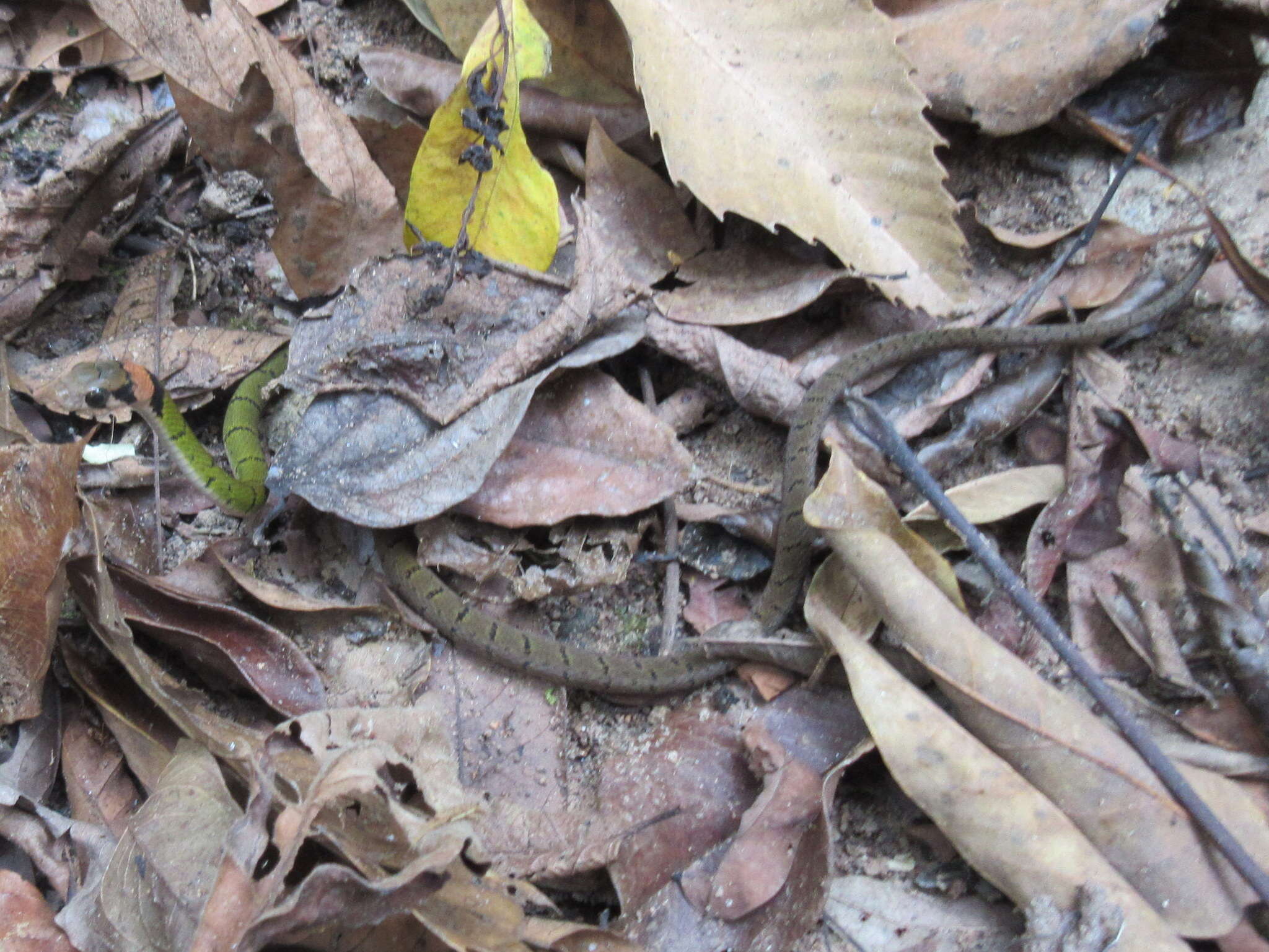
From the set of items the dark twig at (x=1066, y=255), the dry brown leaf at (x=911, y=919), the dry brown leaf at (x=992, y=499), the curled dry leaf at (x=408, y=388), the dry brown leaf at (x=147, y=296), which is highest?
the dry brown leaf at (x=147, y=296)

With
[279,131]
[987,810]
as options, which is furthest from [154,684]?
[987,810]

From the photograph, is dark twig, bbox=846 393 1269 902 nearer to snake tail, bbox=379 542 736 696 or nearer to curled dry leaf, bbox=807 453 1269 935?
curled dry leaf, bbox=807 453 1269 935

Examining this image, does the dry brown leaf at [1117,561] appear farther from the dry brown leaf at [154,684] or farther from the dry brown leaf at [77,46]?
the dry brown leaf at [77,46]

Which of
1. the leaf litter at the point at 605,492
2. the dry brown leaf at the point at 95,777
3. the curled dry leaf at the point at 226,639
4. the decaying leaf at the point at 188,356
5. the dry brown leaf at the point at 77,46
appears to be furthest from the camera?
the dry brown leaf at the point at 77,46

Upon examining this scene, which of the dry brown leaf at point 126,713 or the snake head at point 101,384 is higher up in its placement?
the snake head at point 101,384

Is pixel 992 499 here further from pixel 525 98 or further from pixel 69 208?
pixel 69 208

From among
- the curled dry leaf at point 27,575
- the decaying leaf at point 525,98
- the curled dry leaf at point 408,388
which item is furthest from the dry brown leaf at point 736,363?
the curled dry leaf at point 27,575

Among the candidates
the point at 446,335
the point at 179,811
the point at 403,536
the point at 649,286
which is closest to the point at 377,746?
the point at 179,811

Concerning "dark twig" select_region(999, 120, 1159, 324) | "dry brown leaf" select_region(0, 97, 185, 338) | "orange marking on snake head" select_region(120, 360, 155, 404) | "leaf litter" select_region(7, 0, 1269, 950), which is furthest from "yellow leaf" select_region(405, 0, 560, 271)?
"dark twig" select_region(999, 120, 1159, 324)
